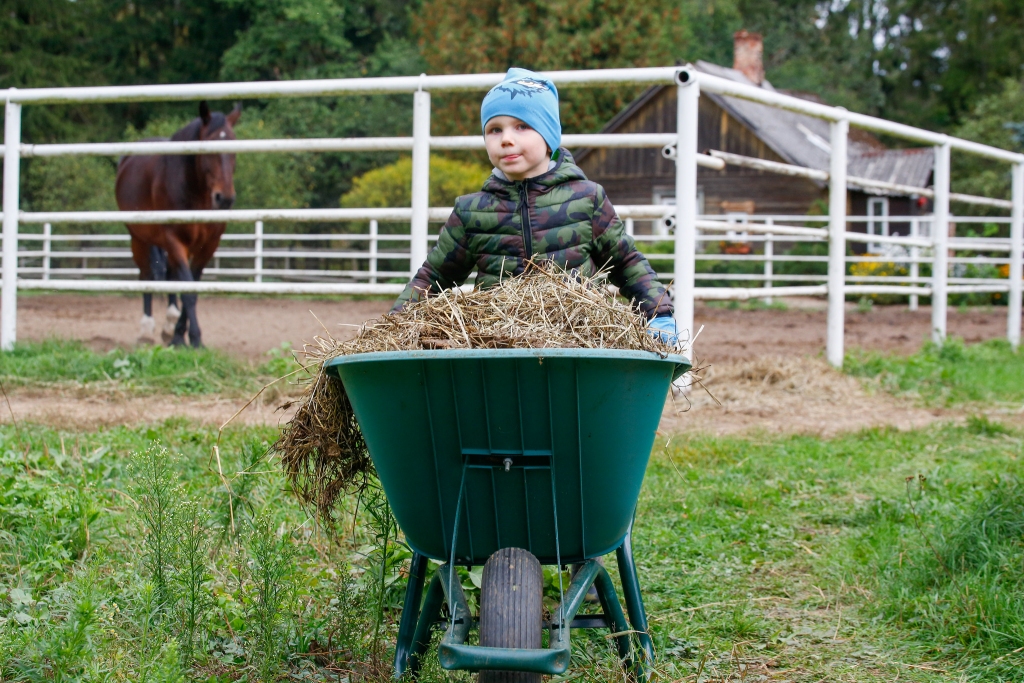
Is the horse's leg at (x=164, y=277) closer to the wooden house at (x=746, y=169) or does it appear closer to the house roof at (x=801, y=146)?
the wooden house at (x=746, y=169)

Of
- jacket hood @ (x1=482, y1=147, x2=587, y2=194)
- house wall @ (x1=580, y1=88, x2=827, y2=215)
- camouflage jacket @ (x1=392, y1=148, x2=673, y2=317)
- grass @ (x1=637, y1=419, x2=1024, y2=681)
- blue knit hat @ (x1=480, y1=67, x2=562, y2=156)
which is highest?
house wall @ (x1=580, y1=88, x2=827, y2=215)

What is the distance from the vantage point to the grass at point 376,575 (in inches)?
82.7

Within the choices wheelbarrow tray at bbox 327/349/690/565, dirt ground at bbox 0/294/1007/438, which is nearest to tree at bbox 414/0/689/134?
dirt ground at bbox 0/294/1007/438

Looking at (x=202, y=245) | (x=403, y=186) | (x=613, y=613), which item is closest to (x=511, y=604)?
(x=613, y=613)


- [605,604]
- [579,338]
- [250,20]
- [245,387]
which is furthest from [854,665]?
[250,20]

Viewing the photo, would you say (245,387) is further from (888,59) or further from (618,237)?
(888,59)

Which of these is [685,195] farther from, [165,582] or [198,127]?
[198,127]

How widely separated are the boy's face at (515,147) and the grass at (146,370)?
2.73m

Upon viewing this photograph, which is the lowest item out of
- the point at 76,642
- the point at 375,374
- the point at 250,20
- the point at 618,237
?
the point at 76,642

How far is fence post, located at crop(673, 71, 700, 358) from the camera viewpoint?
460cm

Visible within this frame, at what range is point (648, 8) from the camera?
94.3 ft

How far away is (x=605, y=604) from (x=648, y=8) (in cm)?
2880

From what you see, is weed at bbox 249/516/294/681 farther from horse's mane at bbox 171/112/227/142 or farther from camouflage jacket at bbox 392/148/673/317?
horse's mane at bbox 171/112/227/142

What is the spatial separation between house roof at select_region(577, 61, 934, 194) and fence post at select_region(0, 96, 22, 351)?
2171 centimetres
